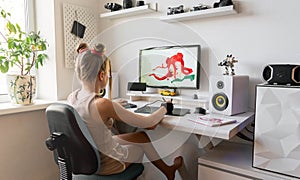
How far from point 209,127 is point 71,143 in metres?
0.74

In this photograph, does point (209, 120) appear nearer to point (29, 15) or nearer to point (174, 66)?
point (174, 66)

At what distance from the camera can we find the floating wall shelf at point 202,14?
5.32 feet

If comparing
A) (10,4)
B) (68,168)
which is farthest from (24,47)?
(68,168)

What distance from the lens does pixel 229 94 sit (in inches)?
58.7

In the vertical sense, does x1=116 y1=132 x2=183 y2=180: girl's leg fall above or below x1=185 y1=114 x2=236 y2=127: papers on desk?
below

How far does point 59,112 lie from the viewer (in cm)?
118

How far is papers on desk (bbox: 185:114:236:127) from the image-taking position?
1307 millimetres

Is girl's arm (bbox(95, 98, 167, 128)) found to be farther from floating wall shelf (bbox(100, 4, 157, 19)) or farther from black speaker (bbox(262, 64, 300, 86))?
floating wall shelf (bbox(100, 4, 157, 19))

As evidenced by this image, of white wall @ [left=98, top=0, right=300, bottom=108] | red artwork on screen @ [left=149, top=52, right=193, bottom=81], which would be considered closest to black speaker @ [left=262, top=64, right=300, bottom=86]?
white wall @ [left=98, top=0, right=300, bottom=108]

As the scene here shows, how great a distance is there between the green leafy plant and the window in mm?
62

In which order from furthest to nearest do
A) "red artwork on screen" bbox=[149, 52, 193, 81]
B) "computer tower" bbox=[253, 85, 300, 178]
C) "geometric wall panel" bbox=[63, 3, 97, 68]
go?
"geometric wall panel" bbox=[63, 3, 97, 68]
"red artwork on screen" bbox=[149, 52, 193, 81]
"computer tower" bbox=[253, 85, 300, 178]

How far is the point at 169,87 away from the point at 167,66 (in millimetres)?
180

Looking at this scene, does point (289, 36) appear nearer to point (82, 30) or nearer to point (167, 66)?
point (167, 66)

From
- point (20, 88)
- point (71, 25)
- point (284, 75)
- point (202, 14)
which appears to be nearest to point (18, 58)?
point (20, 88)
